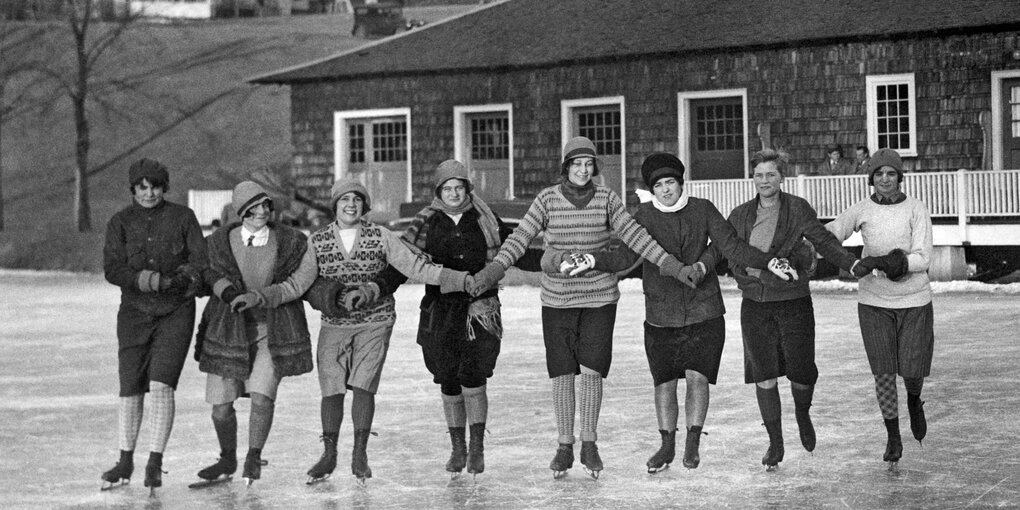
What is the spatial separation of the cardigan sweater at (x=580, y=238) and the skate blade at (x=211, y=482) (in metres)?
2.09

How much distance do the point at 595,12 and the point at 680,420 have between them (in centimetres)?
2106

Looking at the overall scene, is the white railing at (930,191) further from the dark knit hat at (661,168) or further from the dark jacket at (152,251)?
the dark jacket at (152,251)

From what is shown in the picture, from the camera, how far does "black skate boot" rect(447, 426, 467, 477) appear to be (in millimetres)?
9477

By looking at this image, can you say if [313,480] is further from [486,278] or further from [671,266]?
[671,266]

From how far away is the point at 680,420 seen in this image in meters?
11.9

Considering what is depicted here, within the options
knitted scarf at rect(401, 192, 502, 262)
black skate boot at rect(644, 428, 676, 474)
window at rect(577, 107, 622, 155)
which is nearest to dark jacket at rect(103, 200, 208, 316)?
knitted scarf at rect(401, 192, 502, 262)

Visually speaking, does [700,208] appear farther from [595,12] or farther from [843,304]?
[595,12]

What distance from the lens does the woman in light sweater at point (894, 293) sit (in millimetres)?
9414

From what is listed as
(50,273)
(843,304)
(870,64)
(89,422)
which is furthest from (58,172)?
(89,422)

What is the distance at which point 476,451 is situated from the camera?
31.0 ft

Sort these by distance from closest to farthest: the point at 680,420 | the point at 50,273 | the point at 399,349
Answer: the point at 680,420 < the point at 399,349 < the point at 50,273

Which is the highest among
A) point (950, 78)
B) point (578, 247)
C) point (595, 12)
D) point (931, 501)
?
point (595, 12)

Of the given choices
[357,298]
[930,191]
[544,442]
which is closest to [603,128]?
[930,191]

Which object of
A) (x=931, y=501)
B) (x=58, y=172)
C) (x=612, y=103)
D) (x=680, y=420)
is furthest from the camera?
(x=58, y=172)
